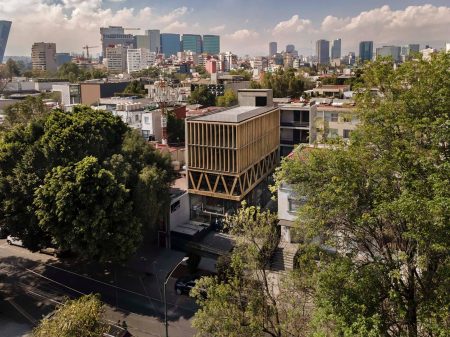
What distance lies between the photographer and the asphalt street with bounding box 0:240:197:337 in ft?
79.6

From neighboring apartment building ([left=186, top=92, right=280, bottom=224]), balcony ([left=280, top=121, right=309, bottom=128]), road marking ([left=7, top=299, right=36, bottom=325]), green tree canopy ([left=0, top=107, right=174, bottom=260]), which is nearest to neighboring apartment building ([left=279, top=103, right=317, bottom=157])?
balcony ([left=280, top=121, right=309, bottom=128])

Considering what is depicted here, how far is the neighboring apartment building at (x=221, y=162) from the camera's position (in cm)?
3334

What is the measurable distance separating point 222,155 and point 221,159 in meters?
0.34

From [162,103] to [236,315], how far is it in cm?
4645

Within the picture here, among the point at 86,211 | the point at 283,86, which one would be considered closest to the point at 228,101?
the point at 283,86

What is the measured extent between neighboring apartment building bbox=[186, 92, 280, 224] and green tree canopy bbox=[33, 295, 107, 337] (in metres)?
16.8

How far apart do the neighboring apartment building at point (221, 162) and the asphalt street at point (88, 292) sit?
832 centimetres

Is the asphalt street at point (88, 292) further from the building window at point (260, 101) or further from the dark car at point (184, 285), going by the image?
the building window at point (260, 101)

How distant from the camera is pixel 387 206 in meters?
11.7

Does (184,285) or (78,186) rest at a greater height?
(78,186)

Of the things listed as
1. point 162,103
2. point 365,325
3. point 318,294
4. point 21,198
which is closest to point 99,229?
point 21,198

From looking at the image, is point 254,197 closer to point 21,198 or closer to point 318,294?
point 21,198

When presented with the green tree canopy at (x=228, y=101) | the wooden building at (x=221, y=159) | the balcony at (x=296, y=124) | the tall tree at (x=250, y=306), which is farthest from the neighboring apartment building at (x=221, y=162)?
the green tree canopy at (x=228, y=101)

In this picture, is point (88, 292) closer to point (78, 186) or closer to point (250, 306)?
point (78, 186)
